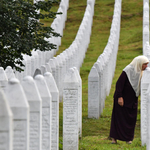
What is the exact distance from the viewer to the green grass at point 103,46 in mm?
8488

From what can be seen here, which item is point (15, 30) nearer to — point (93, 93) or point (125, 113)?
point (93, 93)

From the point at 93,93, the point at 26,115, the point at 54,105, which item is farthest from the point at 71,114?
the point at 93,93

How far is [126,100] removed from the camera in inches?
321

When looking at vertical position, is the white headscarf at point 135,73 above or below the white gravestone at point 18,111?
above

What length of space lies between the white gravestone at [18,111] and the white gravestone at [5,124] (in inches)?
14.0

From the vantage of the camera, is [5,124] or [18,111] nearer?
[5,124]

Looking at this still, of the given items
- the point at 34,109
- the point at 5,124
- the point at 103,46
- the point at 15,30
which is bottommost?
the point at 5,124

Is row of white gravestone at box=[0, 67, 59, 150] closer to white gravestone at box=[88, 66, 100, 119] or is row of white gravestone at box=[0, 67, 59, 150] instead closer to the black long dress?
the black long dress

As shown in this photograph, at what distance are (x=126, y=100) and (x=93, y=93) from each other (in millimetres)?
3080

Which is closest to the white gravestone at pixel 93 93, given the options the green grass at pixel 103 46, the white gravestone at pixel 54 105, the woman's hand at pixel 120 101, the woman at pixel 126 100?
the green grass at pixel 103 46

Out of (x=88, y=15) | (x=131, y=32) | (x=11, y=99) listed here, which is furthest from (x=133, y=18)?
(x=11, y=99)

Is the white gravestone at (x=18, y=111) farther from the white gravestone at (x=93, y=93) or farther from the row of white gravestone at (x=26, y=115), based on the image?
the white gravestone at (x=93, y=93)

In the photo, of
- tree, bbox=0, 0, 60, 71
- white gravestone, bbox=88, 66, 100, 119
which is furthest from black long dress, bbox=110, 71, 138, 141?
white gravestone, bbox=88, 66, 100, 119

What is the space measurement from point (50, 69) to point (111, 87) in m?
5.09
